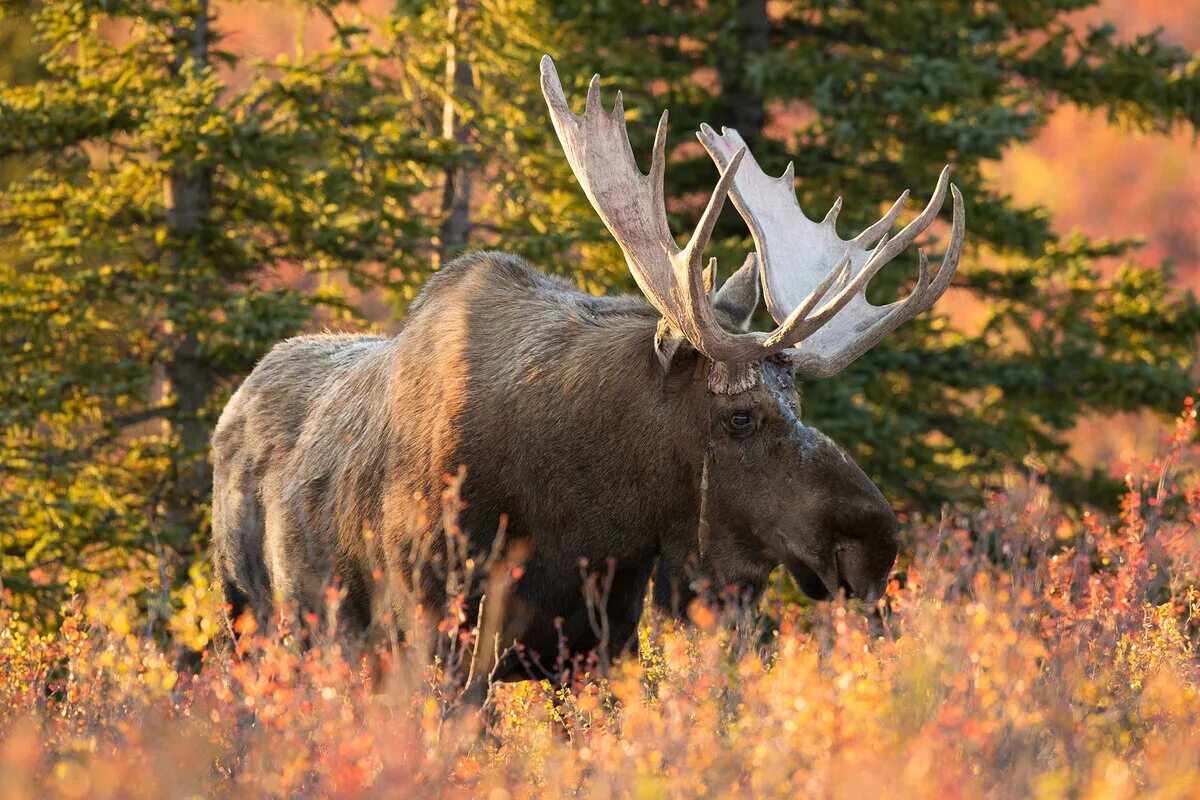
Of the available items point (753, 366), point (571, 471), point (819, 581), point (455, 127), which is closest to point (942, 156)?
point (455, 127)

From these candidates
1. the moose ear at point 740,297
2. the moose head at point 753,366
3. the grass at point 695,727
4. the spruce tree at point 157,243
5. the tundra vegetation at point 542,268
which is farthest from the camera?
the spruce tree at point 157,243

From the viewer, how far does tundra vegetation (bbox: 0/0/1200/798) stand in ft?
15.9

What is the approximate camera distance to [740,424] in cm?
527

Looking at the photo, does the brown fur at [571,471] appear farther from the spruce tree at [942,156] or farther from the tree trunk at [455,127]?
the spruce tree at [942,156]

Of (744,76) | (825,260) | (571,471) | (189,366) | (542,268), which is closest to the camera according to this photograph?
(571,471)

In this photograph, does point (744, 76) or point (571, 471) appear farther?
point (744, 76)

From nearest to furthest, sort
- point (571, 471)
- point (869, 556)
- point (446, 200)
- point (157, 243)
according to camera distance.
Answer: point (869, 556) → point (571, 471) → point (157, 243) → point (446, 200)

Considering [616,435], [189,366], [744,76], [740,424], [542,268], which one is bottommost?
[189,366]

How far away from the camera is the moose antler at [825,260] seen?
205 inches

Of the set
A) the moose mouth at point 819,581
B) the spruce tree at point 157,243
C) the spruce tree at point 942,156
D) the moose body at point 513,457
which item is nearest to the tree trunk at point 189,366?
the spruce tree at point 157,243

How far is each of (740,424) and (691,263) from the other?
1.98 feet

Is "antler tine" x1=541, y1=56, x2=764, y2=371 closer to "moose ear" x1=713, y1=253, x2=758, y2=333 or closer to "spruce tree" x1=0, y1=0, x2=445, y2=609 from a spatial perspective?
"moose ear" x1=713, y1=253, x2=758, y2=333

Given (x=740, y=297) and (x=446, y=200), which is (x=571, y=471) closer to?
(x=740, y=297)

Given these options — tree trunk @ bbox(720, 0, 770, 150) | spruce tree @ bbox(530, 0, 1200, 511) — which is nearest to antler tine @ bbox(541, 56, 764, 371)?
spruce tree @ bbox(530, 0, 1200, 511)
